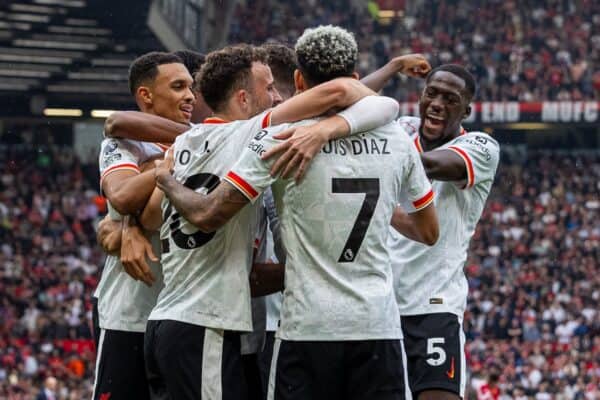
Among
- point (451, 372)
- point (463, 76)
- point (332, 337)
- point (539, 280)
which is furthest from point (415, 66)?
point (539, 280)

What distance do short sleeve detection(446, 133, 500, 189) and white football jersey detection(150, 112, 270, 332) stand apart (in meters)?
1.70

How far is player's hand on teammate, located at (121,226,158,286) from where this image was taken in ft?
17.6

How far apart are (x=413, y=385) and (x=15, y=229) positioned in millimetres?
23612

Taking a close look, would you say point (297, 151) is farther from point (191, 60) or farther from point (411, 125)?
point (411, 125)

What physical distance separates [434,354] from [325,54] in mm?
2192

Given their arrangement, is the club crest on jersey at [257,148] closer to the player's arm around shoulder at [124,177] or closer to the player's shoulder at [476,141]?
the player's arm around shoulder at [124,177]

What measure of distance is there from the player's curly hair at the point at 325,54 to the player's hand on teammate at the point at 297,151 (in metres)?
0.25

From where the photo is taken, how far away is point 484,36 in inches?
1446

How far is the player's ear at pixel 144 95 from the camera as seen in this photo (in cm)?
593

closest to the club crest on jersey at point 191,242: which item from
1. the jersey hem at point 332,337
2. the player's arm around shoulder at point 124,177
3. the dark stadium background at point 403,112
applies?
the player's arm around shoulder at point 124,177

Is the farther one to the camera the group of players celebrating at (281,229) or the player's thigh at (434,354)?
the player's thigh at (434,354)

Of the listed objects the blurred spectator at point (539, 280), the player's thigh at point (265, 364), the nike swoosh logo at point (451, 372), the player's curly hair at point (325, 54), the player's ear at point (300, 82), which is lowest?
the blurred spectator at point (539, 280)

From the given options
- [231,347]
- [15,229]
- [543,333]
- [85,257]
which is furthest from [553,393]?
[231,347]

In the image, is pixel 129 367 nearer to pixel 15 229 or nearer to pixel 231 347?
pixel 231 347
